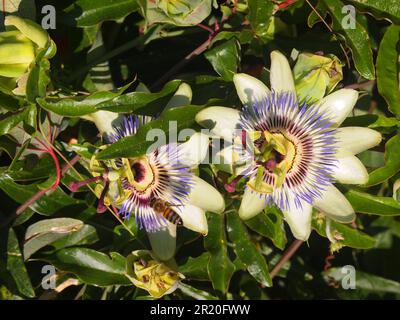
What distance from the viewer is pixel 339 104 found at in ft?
6.25

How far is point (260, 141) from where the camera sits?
6.50ft

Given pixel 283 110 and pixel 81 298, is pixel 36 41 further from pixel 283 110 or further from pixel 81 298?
pixel 81 298

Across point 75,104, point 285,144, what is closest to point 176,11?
point 75,104

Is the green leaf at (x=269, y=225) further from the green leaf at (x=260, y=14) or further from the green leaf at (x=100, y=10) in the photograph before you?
the green leaf at (x=100, y=10)

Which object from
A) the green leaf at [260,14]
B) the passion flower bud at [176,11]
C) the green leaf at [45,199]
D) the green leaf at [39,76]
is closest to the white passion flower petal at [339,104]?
the green leaf at [260,14]

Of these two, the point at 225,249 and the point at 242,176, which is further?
the point at 225,249

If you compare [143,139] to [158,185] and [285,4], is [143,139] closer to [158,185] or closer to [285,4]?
[158,185]

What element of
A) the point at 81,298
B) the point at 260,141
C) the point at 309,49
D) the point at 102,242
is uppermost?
the point at 309,49

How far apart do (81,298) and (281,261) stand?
2.61 feet

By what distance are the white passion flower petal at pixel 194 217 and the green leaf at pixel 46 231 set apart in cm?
45

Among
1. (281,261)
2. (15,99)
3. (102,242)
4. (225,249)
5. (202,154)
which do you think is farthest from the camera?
(281,261)

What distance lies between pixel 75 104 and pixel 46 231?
0.58 metres

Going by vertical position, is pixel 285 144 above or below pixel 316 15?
below

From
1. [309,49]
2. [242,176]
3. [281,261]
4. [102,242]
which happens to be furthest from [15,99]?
[281,261]
